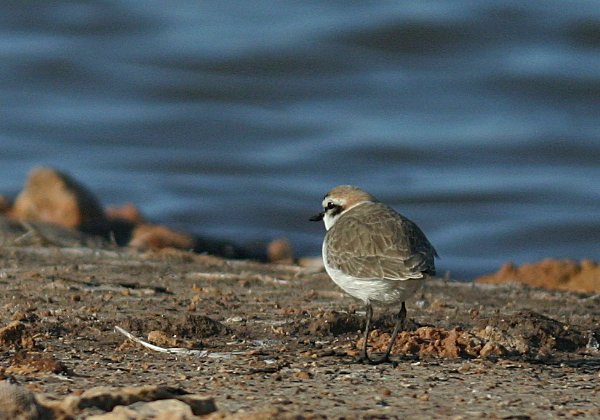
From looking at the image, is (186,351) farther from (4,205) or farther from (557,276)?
(4,205)

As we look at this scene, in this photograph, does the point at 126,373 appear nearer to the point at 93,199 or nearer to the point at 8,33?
the point at 93,199

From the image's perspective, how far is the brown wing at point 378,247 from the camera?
616 centimetres

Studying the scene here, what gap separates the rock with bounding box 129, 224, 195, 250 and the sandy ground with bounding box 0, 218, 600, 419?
3019 mm

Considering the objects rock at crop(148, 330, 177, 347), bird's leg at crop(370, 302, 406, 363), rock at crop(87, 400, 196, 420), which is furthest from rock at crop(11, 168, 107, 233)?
rock at crop(87, 400, 196, 420)

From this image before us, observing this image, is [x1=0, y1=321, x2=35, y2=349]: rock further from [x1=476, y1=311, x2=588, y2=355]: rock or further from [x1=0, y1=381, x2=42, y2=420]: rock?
[x1=476, y1=311, x2=588, y2=355]: rock

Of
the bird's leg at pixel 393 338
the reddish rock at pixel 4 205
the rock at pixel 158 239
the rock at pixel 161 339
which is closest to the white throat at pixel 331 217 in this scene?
the bird's leg at pixel 393 338

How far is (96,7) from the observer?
24.2 metres

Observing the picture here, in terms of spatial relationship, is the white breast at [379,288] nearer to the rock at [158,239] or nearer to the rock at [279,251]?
the rock at [158,239]

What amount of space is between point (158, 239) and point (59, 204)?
164 cm

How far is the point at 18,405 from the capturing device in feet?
14.4

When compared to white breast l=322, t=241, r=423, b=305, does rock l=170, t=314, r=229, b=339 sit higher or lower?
lower

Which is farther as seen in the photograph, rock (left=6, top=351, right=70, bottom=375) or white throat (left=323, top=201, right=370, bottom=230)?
white throat (left=323, top=201, right=370, bottom=230)

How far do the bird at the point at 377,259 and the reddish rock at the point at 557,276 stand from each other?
3.55m

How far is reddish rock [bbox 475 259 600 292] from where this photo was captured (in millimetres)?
10109
